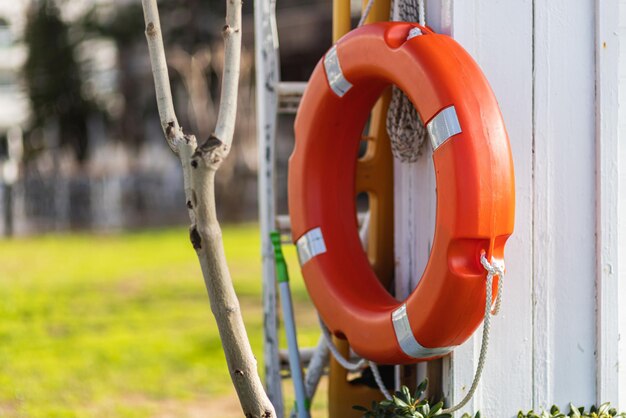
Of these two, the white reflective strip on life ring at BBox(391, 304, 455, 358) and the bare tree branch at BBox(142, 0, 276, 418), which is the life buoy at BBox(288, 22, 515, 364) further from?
the bare tree branch at BBox(142, 0, 276, 418)

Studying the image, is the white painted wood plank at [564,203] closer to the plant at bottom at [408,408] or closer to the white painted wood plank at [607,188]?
the white painted wood plank at [607,188]

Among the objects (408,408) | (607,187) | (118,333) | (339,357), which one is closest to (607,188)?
(607,187)

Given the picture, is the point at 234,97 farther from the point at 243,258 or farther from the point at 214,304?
the point at 243,258

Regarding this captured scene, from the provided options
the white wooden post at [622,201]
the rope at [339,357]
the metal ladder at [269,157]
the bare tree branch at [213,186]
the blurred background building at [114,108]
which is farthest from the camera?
the blurred background building at [114,108]

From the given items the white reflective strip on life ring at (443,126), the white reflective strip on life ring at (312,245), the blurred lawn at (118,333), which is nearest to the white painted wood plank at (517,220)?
the white reflective strip on life ring at (443,126)

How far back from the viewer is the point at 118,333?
5129 mm

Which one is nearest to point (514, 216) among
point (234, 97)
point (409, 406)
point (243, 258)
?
point (409, 406)

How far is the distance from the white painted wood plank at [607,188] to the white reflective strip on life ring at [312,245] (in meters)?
0.77

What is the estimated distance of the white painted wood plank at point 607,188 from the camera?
2254 millimetres

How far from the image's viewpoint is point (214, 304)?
1775 millimetres

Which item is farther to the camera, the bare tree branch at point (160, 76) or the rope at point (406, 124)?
the rope at point (406, 124)

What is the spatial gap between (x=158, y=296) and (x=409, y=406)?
454 centimetres

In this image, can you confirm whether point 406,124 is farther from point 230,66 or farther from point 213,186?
point 213,186

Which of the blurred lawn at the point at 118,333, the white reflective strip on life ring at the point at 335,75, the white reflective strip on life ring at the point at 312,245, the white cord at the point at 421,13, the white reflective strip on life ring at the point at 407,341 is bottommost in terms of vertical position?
the blurred lawn at the point at 118,333
